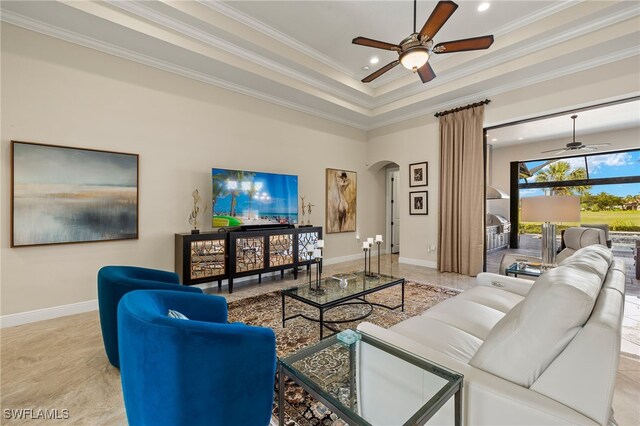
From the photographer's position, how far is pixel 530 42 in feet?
12.2

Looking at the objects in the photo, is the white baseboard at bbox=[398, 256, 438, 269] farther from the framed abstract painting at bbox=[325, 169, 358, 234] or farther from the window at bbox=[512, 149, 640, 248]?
the window at bbox=[512, 149, 640, 248]

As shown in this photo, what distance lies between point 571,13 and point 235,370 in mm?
5072

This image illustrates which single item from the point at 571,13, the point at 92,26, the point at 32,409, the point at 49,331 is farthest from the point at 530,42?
the point at 49,331

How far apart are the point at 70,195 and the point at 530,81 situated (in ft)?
21.1

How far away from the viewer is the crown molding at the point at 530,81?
3.55 meters

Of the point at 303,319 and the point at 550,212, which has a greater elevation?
the point at 550,212

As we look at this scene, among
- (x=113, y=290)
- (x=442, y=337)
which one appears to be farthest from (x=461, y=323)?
(x=113, y=290)

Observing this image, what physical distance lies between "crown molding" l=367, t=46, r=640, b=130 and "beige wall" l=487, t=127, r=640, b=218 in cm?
380

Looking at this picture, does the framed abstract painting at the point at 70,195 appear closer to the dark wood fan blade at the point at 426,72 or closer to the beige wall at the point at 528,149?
the dark wood fan blade at the point at 426,72

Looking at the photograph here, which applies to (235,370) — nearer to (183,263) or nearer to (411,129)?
(183,263)

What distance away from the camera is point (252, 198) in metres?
4.38

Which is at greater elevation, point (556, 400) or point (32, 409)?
point (556, 400)

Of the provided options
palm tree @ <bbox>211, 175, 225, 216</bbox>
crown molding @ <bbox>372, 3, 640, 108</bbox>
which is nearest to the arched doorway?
crown molding @ <bbox>372, 3, 640, 108</bbox>

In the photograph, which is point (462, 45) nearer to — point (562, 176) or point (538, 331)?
point (538, 331)
